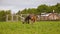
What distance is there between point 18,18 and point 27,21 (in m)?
17.2

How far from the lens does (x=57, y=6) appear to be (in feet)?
320

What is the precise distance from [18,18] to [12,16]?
1328 mm

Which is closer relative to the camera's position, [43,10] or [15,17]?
[15,17]

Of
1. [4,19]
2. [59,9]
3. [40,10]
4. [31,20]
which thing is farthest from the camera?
[40,10]

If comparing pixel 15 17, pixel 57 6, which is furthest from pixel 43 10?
pixel 15 17

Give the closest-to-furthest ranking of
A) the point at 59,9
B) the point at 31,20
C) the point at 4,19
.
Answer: the point at 31,20, the point at 4,19, the point at 59,9

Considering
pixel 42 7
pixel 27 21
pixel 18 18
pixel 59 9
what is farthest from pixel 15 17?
pixel 42 7

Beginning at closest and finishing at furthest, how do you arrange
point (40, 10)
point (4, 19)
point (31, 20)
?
point (31, 20) → point (4, 19) → point (40, 10)

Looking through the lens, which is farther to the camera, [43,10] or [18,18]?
[43,10]

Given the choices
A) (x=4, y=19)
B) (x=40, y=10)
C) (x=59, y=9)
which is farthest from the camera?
(x=40, y=10)

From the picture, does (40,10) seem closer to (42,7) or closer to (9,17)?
(42,7)

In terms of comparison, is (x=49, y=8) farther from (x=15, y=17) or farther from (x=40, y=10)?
(x=15, y=17)

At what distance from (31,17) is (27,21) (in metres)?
1.13

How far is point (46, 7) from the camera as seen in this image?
102m
